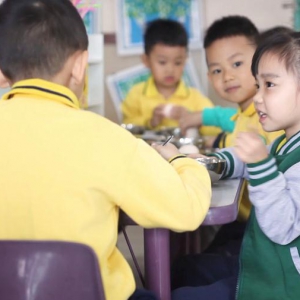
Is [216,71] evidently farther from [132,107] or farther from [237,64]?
[132,107]

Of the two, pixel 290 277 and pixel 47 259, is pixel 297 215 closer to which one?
pixel 290 277

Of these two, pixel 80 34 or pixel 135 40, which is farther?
pixel 135 40

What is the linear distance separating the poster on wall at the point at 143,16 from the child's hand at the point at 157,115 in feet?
3.07

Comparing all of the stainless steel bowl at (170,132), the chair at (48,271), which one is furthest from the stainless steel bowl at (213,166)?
the stainless steel bowl at (170,132)

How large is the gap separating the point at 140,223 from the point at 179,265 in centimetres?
51

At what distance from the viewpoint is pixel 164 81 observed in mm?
3131

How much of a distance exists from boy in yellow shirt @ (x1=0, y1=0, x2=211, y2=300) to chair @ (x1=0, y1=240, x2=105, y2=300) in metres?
0.07

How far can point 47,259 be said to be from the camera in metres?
0.98

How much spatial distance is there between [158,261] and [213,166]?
27 centimetres

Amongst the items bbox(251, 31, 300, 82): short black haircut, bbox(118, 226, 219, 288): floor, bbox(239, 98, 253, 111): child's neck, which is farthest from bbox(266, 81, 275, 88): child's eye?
bbox(118, 226, 219, 288): floor

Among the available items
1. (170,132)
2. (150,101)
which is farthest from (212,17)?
(170,132)

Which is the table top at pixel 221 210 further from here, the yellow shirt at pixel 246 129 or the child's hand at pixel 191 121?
the child's hand at pixel 191 121

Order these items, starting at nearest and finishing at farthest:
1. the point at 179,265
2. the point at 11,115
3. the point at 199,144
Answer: the point at 11,115
the point at 179,265
the point at 199,144

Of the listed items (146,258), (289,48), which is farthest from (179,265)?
(289,48)
